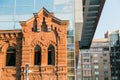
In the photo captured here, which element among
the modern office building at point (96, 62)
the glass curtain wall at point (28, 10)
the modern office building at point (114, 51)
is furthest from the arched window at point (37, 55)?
the modern office building at point (96, 62)

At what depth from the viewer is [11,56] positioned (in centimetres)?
3581

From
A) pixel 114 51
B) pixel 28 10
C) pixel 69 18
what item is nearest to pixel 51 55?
pixel 69 18

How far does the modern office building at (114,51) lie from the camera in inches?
6176

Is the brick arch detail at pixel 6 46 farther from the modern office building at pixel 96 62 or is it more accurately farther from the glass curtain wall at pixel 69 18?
the modern office building at pixel 96 62

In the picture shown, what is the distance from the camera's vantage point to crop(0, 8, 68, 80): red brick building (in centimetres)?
3441

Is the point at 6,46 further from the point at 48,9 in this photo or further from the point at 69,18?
the point at 69,18

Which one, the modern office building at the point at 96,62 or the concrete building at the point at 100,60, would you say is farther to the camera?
the concrete building at the point at 100,60

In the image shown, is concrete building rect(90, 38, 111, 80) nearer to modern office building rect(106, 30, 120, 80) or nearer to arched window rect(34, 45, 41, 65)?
modern office building rect(106, 30, 120, 80)

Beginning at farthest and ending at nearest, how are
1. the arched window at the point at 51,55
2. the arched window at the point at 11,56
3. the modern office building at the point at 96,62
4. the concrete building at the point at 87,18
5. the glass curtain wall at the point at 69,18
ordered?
the modern office building at the point at 96,62
the concrete building at the point at 87,18
the glass curtain wall at the point at 69,18
the arched window at the point at 11,56
the arched window at the point at 51,55

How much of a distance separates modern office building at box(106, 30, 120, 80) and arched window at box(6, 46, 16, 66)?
4816 inches

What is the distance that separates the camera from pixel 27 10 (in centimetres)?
3894

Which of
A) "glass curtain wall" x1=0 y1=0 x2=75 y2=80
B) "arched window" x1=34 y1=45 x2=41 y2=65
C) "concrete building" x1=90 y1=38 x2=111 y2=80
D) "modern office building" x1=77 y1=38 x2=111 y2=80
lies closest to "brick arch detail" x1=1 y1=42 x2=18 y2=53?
"arched window" x1=34 y1=45 x2=41 y2=65

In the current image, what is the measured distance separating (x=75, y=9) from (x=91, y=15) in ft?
54.8

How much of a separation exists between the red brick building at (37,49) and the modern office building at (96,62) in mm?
127569
